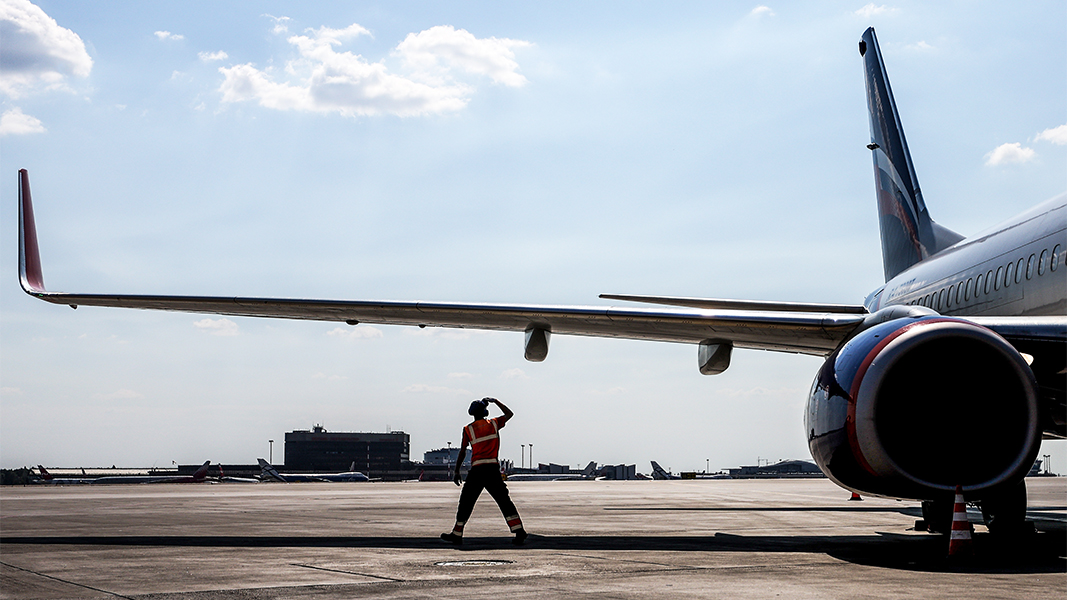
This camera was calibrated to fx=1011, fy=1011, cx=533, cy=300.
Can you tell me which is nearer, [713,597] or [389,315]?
[713,597]

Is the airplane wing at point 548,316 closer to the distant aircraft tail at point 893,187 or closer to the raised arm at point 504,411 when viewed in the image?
the raised arm at point 504,411

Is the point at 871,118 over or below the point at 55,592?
over

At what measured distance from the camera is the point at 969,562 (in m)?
8.08

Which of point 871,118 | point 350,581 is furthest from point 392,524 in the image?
point 871,118

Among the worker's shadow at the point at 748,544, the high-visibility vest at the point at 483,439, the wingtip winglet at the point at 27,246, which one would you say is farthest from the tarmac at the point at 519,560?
the wingtip winglet at the point at 27,246

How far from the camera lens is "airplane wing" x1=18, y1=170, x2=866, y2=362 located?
1139cm

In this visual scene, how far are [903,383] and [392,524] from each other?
276 inches

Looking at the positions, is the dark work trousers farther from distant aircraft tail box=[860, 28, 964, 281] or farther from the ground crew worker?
distant aircraft tail box=[860, 28, 964, 281]

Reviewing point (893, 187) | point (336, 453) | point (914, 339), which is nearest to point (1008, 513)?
point (914, 339)

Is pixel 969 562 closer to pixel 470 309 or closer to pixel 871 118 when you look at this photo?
pixel 470 309

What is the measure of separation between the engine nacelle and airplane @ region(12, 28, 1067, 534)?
0.01 m

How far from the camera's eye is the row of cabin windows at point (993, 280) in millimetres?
10570

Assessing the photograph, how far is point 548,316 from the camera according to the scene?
12.3 m

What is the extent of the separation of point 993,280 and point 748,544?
4479 mm
